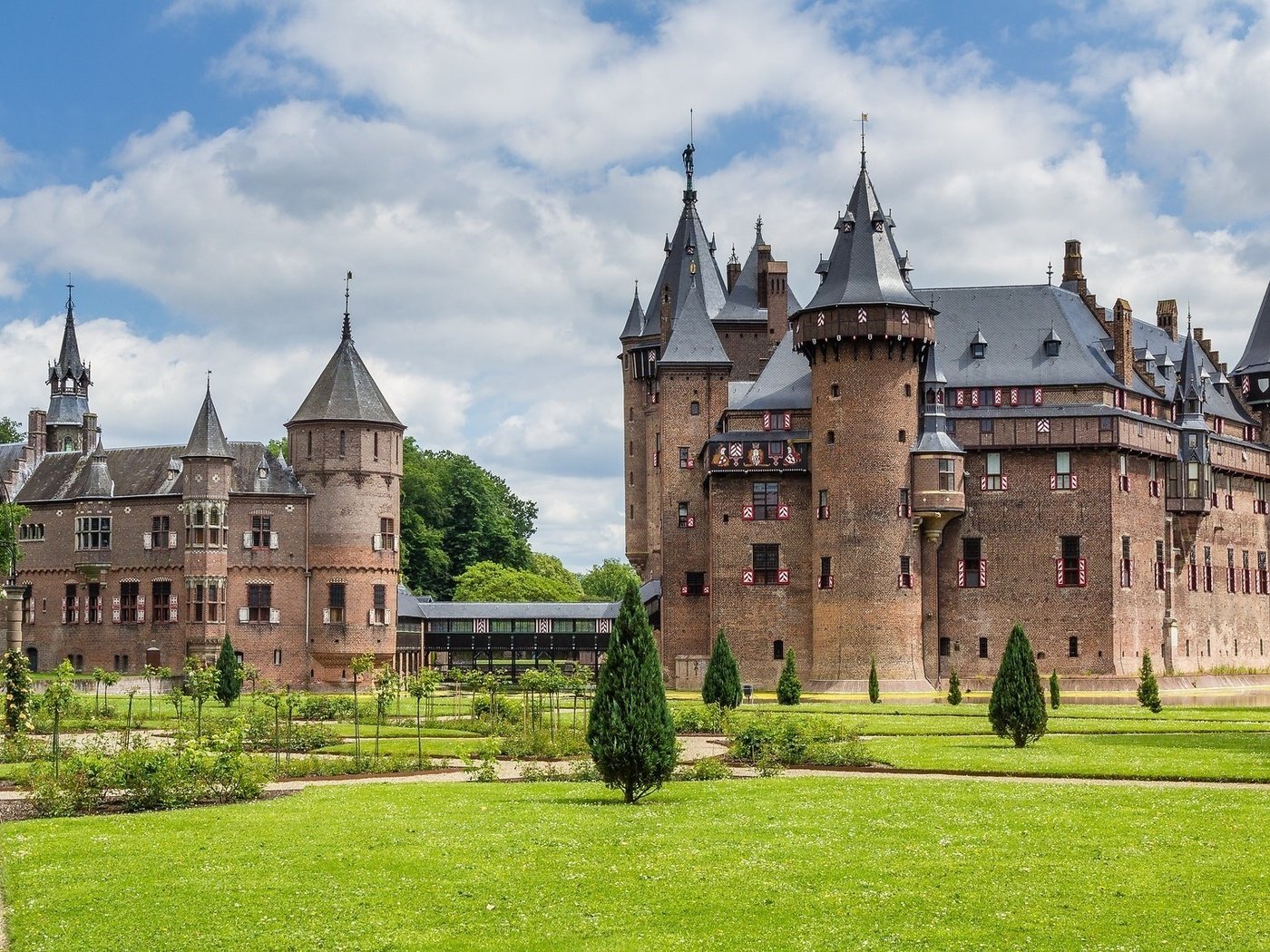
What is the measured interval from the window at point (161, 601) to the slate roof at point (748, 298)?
31241mm

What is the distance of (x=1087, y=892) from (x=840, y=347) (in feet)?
168

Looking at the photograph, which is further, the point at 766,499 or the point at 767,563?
the point at 766,499

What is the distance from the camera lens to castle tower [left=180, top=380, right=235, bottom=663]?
2876 inches

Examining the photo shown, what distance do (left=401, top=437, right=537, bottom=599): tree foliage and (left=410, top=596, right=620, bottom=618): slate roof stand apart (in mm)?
18514

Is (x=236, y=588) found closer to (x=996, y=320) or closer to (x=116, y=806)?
(x=996, y=320)

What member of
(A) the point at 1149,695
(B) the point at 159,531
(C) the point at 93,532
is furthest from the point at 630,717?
(C) the point at 93,532

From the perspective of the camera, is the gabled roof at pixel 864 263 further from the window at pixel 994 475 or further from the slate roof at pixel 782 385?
the window at pixel 994 475

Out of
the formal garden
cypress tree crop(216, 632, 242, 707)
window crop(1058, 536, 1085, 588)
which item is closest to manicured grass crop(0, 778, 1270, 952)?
the formal garden

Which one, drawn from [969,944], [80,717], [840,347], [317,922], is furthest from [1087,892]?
[840,347]

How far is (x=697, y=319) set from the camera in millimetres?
76062

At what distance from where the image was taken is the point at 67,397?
291 ft

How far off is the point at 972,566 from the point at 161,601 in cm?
3790

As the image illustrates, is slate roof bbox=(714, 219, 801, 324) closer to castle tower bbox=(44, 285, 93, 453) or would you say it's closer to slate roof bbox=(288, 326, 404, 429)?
slate roof bbox=(288, 326, 404, 429)

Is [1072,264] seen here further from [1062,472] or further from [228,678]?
[228,678]
